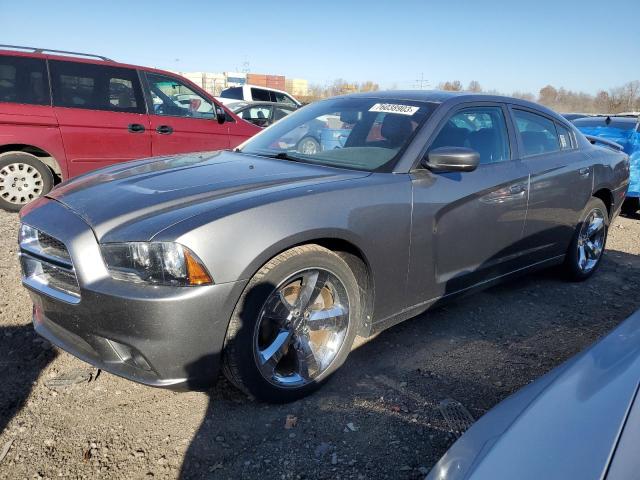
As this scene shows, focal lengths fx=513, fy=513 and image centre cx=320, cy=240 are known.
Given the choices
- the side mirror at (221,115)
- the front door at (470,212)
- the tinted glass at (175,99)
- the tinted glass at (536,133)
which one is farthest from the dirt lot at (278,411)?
the side mirror at (221,115)

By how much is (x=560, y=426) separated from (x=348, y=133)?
7.95 ft

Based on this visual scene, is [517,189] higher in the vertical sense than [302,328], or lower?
higher

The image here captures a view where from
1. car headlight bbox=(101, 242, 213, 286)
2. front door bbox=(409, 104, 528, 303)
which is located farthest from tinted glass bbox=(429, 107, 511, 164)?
car headlight bbox=(101, 242, 213, 286)

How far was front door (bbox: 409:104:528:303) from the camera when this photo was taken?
2.91 meters

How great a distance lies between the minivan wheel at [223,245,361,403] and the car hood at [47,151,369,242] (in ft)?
1.32

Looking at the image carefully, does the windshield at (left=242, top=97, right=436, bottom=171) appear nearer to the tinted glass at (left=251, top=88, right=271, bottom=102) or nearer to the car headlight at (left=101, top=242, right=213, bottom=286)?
the car headlight at (left=101, top=242, right=213, bottom=286)

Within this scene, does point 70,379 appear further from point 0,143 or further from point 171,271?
point 0,143

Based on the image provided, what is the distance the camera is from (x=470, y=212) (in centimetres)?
312

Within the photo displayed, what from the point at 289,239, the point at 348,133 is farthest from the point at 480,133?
the point at 289,239

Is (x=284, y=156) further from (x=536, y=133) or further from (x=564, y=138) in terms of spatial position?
(x=564, y=138)

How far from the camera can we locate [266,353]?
2.46 m

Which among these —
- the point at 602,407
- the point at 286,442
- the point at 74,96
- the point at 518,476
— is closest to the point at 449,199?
the point at 286,442

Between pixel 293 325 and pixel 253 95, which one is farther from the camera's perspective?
pixel 253 95

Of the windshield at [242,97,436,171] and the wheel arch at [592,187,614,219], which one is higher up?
the windshield at [242,97,436,171]
